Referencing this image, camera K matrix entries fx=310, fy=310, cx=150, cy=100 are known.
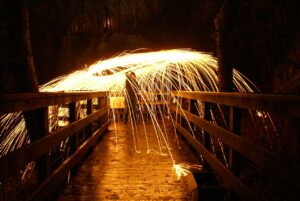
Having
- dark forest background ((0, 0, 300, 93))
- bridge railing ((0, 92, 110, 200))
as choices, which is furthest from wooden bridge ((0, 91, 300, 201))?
dark forest background ((0, 0, 300, 93))

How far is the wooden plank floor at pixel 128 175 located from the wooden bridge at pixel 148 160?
0.01 meters

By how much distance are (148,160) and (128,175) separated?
90 cm

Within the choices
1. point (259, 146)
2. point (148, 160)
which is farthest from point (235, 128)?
point (148, 160)

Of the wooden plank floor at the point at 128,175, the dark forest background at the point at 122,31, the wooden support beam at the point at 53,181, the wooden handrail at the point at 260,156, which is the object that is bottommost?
the wooden plank floor at the point at 128,175

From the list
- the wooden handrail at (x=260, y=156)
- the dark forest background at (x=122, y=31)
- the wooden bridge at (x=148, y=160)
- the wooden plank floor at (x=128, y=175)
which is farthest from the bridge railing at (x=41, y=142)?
the dark forest background at (x=122, y=31)

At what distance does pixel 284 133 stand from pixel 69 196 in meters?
5.75

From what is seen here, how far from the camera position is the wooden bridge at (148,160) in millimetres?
2182

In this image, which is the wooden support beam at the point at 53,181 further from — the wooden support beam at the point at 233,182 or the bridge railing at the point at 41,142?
the wooden support beam at the point at 233,182

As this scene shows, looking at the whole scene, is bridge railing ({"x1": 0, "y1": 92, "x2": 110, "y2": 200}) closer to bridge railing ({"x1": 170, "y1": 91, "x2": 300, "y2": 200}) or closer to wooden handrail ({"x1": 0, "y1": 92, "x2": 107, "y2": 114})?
wooden handrail ({"x1": 0, "y1": 92, "x2": 107, "y2": 114})

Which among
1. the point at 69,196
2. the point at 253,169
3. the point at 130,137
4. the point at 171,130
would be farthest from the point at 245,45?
the point at 69,196

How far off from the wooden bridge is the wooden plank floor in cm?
1

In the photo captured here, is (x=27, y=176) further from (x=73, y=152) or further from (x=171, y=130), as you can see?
(x=171, y=130)

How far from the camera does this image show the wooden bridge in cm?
218

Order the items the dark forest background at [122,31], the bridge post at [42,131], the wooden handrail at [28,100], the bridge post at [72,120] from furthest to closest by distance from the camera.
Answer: the dark forest background at [122,31], the bridge post at [72,120], the bridge post at [42,131], the wooden handrail at [28,100]
